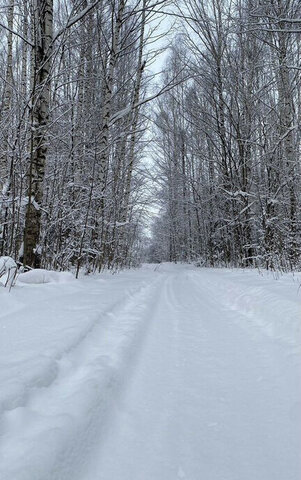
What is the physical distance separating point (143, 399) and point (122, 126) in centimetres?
860

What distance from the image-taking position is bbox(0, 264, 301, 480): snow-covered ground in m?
0.76

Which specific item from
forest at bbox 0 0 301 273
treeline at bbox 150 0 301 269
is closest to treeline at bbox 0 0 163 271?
forest at bbox 0 0 301 273

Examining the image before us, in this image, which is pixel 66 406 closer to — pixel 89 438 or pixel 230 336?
pixel 89 438

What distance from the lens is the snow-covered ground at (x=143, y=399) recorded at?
76 cm

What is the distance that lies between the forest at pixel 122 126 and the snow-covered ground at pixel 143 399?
270cm

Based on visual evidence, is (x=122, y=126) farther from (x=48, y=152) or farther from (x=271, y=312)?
(x=271, y=312)

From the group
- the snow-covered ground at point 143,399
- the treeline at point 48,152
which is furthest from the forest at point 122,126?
the snow-covered ground at point 143,399

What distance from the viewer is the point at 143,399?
44.3 inches

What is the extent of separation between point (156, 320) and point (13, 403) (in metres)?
1.58

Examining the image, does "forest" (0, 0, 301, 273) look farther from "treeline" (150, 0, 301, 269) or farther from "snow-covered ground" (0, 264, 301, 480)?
"snow-covered ground" (0, 264, 301, 480)

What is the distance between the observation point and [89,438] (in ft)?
2.73

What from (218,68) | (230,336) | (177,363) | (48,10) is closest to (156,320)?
(230,336)

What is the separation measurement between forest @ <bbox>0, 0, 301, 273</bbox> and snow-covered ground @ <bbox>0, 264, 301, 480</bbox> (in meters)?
2.70

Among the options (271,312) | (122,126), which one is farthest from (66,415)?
(122,126)
